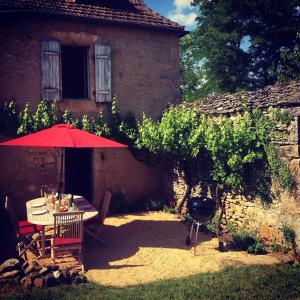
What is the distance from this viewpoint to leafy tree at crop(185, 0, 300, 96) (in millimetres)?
17281

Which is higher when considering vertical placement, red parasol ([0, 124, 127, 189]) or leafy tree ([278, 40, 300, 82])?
leafy tree ([278, 40, 300, 82])

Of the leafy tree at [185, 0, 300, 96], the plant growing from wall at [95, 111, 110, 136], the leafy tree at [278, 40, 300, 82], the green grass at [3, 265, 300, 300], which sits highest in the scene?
the leafy tree at [185, 0, 300, 96]

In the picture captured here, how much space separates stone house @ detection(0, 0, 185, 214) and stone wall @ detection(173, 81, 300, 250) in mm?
2935

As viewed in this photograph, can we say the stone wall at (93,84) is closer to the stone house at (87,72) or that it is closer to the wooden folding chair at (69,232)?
the stone house at (87,72)

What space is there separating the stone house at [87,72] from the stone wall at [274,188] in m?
2.94

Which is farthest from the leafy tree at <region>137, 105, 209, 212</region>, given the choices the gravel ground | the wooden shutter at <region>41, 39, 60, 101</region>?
the wooden shutter at <region>41, 39, 60, 101</region>

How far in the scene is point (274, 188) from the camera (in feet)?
20.9

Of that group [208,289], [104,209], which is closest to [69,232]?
[104,209]

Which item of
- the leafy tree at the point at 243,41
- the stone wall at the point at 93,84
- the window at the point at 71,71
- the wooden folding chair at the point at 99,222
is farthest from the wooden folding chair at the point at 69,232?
the leafy tree at the point at 243,41

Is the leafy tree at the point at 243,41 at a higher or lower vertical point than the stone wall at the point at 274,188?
higher

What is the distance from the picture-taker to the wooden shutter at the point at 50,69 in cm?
882

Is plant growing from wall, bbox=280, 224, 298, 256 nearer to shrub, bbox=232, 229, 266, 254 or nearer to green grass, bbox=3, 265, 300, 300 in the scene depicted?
shrub, bbox=232, 229, 266, 254

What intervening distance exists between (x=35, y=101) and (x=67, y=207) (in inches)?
155

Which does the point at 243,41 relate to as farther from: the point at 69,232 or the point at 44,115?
the point at 69,232
